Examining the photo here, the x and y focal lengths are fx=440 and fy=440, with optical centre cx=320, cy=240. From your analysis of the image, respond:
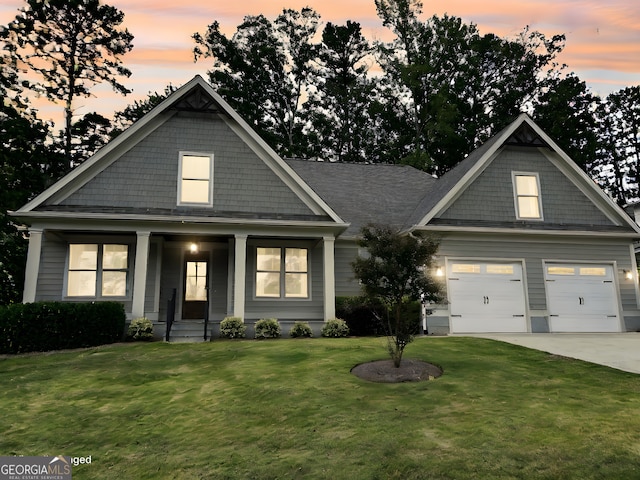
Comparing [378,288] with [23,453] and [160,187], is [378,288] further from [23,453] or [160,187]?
[160,187]

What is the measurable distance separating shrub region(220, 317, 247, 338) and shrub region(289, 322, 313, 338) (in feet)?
4.98

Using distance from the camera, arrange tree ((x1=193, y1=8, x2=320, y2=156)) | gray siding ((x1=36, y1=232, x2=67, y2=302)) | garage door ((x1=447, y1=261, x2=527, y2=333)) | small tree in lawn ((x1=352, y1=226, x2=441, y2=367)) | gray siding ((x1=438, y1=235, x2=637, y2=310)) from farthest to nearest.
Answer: tree ((x1=193, y1=8, x2=320, y2=156)), gray siding ((x1=438, y1=235, x2=637, y2=310)), garage door ((x1=447, y1=261, x2=527, y2=333)), gray siding ((x1=36, y1=232, x2=67, y2=302)), small tree in lawn ((x1=352, y1=226, x2=441, y2=367))

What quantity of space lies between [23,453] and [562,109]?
3839 cm

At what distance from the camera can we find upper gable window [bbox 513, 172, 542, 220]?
54.6 feet

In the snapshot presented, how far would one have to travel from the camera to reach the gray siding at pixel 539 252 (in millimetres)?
15812

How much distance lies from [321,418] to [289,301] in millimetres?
9791

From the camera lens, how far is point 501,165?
16.9 meters

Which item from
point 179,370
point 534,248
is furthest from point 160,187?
point 534,248

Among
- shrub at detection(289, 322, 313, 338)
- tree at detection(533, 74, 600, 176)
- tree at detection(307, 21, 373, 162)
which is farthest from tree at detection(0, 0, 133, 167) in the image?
tree at detection(533, 74, 600, 176)

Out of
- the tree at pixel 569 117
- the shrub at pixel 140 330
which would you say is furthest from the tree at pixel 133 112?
the tree at pixel 569 117

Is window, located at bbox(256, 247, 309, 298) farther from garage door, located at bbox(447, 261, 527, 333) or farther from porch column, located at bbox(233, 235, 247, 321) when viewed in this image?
garage door, located at bbox(447, 261, 527, 333)

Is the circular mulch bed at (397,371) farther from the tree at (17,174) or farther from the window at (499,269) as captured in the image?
the tree at (17,174)

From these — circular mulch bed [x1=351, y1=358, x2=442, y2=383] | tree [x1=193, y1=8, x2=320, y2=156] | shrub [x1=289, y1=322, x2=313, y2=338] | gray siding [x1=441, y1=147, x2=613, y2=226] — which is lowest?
circular mulch bed [x1=351, y1=358, x2=442, y2=383]

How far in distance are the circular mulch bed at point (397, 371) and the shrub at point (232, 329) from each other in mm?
5449
